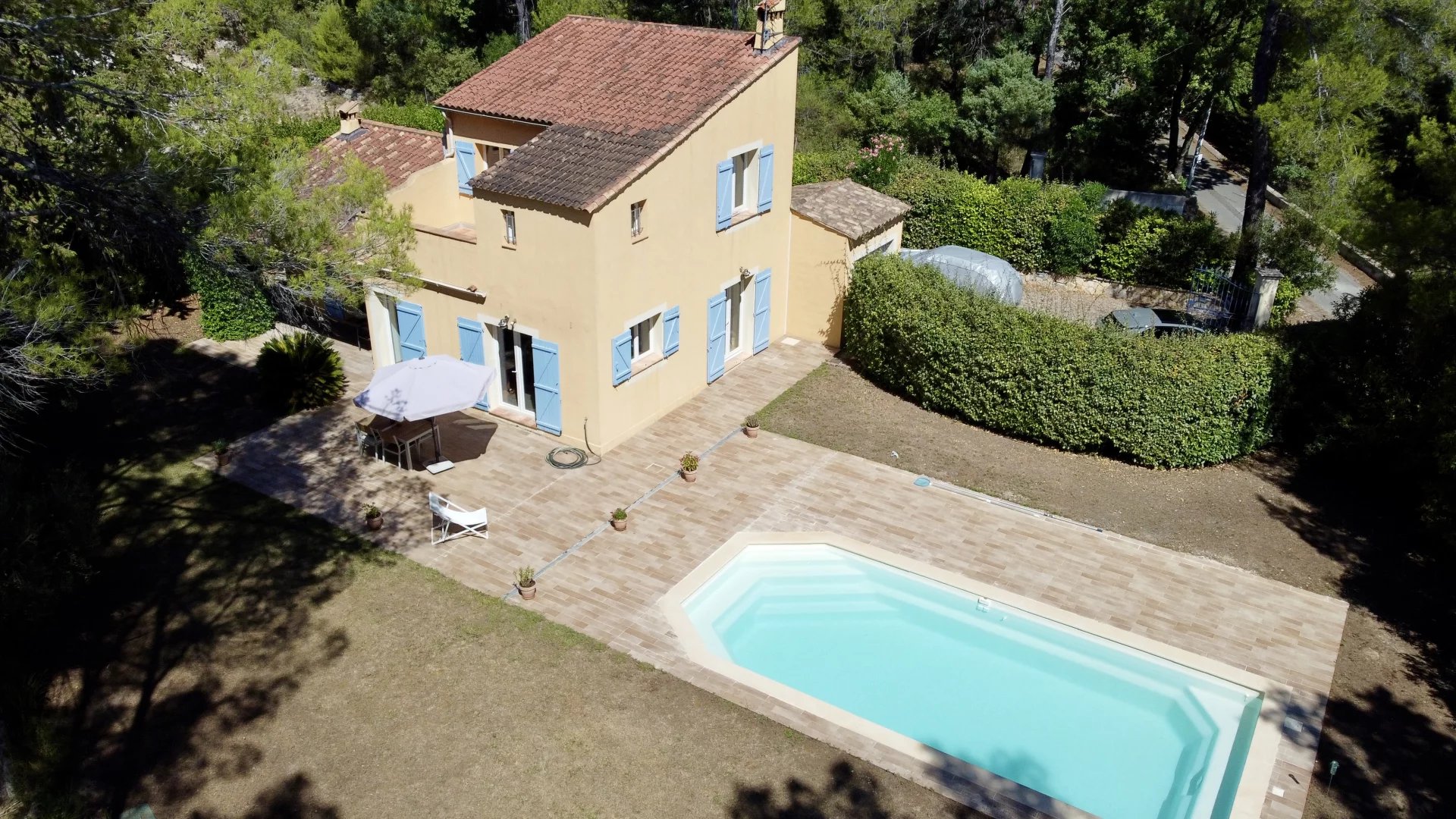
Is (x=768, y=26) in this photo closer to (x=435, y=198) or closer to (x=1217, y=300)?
(x=435, y=198)

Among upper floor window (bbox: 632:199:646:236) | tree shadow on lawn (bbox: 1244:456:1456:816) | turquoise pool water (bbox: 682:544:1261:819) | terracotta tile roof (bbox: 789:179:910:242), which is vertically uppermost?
upper floor window (bbox: 632:199:646:236)

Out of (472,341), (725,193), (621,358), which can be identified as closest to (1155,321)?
(725,193)

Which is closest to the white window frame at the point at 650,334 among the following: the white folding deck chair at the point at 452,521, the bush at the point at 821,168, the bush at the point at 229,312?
the white folding deck chair at the point at 452,521

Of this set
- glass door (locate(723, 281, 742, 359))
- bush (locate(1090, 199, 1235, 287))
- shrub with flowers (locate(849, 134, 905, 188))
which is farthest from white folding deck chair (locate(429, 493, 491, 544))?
bush (locate(1090, 199, 1235, 287))

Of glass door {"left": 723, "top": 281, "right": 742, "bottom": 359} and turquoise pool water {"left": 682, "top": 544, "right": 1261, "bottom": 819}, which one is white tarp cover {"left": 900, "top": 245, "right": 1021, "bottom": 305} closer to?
glass door {"left": 723, "top": 281, "right": 742, "bottom": 359}

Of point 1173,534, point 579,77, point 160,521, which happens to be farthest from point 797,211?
point 160,521

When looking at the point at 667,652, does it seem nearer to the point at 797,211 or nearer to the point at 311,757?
the point at 311,757

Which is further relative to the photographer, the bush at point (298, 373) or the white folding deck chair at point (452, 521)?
the bush at point (298, 373)

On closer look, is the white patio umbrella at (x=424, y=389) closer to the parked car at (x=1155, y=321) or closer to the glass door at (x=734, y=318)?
the glass door at (x=734, y=318)
